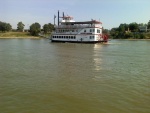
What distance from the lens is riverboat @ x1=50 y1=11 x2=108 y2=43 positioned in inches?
2628

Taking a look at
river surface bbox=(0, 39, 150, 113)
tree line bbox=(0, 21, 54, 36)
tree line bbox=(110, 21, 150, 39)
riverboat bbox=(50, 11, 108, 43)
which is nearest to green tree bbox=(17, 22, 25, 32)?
tree line bbox=(0, 21, 54, 36)

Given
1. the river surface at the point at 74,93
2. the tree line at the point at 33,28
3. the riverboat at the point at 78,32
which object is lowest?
the river surface at the point at 74,93

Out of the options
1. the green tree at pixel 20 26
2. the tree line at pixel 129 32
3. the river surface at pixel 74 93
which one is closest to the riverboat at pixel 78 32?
the river surface at pixel 74 93

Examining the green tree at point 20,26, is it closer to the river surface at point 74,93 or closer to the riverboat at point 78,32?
the riverboat at point 78,32

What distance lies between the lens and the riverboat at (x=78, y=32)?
219 ft

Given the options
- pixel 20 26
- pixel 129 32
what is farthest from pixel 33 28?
pixel 129 32

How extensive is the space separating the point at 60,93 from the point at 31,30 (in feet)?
428

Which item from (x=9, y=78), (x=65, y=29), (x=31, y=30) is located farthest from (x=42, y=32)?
(x=9, y=78)

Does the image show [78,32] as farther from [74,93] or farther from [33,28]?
[33,28]

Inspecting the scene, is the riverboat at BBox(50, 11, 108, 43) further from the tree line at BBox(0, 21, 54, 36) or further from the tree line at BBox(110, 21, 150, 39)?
the tree line at BBox(110, 21, 150, 39)

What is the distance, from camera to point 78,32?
69438 millimetres

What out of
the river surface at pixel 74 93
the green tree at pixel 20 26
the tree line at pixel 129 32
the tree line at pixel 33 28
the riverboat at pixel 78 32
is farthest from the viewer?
the green tree at pixel 20 26

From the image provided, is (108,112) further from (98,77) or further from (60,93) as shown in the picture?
(98,77)

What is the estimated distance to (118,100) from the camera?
461 inches
